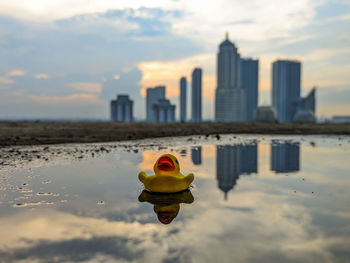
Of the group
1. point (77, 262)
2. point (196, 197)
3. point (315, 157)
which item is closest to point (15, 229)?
point (77, 262)

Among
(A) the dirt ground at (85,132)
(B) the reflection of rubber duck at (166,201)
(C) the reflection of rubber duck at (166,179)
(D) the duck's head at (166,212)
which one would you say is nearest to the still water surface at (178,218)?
(B) the reflection of rubber duck at (166,201)

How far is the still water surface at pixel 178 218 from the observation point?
7.38 meters

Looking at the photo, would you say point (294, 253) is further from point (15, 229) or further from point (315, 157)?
point (315, 157)

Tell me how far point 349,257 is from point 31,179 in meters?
14.6

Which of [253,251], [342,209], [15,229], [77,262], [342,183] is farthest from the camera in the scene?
[342,183]

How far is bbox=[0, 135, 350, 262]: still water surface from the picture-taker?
7.38 m

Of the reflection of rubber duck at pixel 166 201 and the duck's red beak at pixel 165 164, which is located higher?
the duck's red beak at pixel 165 164

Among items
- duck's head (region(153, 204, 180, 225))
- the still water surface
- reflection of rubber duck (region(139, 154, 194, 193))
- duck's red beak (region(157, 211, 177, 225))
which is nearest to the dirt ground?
the still water surface

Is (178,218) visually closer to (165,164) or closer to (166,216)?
(166,216)

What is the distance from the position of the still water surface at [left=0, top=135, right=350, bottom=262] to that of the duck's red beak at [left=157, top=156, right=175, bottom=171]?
1312mm

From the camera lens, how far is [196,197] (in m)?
12.4

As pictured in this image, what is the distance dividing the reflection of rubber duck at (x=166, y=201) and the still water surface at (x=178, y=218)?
48 mm

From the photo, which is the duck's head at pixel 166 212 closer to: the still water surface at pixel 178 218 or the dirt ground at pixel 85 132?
the still water surface at pixel 178 218

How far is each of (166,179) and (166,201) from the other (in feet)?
3.56
